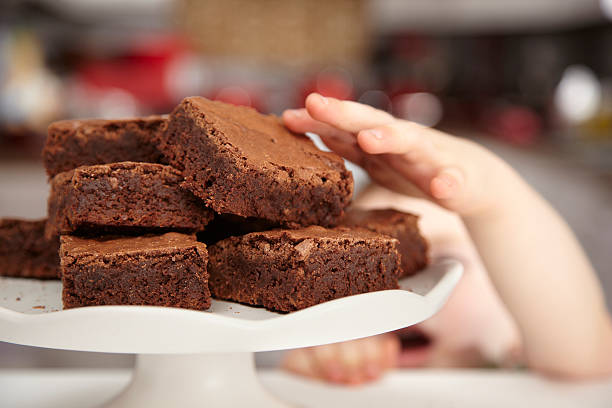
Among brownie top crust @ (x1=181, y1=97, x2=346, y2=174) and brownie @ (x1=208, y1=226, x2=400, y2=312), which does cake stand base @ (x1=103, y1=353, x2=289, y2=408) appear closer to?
brownie @ (x1=208, y1=226, x2=400, y2=312)

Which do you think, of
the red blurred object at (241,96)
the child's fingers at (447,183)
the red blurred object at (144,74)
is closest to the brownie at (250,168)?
the child's fingers at (447,183)

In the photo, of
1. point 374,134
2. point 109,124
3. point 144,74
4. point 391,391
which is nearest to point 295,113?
point 374,134

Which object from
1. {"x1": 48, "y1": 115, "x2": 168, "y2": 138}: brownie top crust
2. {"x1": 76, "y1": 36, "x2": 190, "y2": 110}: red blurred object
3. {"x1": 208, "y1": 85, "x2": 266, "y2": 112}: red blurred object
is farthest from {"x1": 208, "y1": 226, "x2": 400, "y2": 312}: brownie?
{"x1": 76, "y1": 36, "x2": 190, "y2": 110}: red blurred object

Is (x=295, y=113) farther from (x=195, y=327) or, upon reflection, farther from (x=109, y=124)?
(x=195, y=327)

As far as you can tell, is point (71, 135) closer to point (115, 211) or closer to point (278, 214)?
point (115, 211)

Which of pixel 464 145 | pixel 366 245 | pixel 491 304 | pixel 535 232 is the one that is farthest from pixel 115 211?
pixel 491 304

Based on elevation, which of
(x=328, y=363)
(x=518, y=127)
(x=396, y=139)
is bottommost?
(x=518, y=127)
